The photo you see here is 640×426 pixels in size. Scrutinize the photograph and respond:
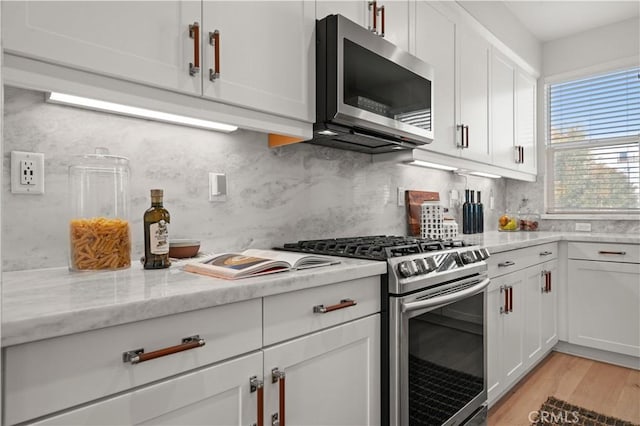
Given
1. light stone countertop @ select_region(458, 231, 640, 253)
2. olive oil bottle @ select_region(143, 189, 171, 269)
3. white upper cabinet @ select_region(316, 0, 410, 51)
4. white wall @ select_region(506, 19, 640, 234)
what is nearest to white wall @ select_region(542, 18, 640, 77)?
white wall @ select_region(506, 19, 640, 234)

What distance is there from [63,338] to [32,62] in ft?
2.17

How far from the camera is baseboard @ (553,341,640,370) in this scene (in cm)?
292

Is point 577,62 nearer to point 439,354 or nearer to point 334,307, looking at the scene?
point 439,354

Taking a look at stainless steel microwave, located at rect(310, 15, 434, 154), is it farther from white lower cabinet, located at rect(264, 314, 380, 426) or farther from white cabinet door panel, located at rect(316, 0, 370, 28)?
white lower cabinet, located at rect(264, 314, 380, 426)

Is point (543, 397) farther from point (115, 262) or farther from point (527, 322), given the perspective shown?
A: point (115, 262)

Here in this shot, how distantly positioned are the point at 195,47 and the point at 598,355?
3514 millimetres

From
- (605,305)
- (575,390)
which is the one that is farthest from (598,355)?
(575,390)

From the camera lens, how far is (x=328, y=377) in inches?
49.3

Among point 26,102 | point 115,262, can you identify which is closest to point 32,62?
point 26,102

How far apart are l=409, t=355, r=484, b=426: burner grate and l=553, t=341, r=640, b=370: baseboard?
184cm

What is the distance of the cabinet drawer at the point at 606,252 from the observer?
288cm

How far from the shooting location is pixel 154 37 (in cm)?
114

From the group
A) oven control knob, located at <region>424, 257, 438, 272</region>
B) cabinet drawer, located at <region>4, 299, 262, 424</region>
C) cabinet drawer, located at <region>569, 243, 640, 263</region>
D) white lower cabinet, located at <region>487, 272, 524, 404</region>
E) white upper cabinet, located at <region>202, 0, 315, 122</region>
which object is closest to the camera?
cabinet drawer, located at <region>4, 299, 262, 424</region>

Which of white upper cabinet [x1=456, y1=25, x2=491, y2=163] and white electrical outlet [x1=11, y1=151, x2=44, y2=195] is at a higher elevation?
white upper cabinet [x1=456, y1=25, x2=491, y2=163]
